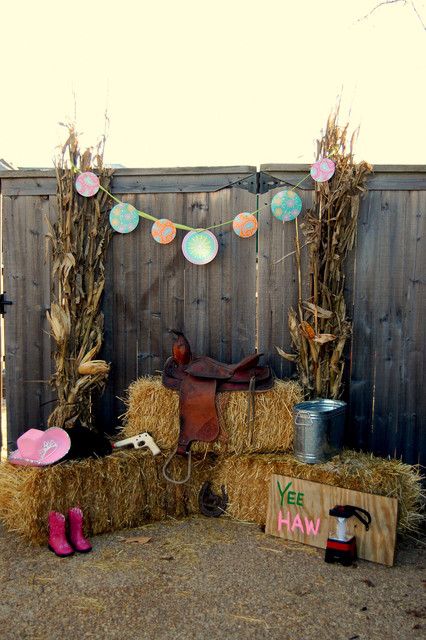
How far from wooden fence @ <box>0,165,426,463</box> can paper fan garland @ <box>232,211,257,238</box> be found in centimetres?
7

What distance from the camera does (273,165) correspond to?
13.5 feet

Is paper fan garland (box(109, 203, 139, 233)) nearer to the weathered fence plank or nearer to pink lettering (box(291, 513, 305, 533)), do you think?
the weathered fence plank

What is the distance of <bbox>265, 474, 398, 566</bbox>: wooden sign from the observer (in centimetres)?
317

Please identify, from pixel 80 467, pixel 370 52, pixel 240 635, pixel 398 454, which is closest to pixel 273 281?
pixel 398 454

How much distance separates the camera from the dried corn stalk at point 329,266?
393cm

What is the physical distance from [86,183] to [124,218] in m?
0.35

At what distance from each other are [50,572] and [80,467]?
0.63 metres

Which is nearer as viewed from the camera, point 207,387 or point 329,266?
point 207,387

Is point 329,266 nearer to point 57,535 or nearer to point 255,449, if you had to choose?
point 255,449

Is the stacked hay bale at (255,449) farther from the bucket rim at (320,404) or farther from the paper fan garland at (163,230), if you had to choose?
the paper fan garland at (163,230)

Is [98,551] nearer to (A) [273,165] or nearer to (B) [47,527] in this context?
(B) [47,527]

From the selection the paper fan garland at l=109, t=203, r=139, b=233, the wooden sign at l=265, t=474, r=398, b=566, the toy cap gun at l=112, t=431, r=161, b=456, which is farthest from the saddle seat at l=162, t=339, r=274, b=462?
the paper fan garland at l=109, t=203, r=139, b=233

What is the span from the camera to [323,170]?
390 cm

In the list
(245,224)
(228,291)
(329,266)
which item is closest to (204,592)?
(228,291)
